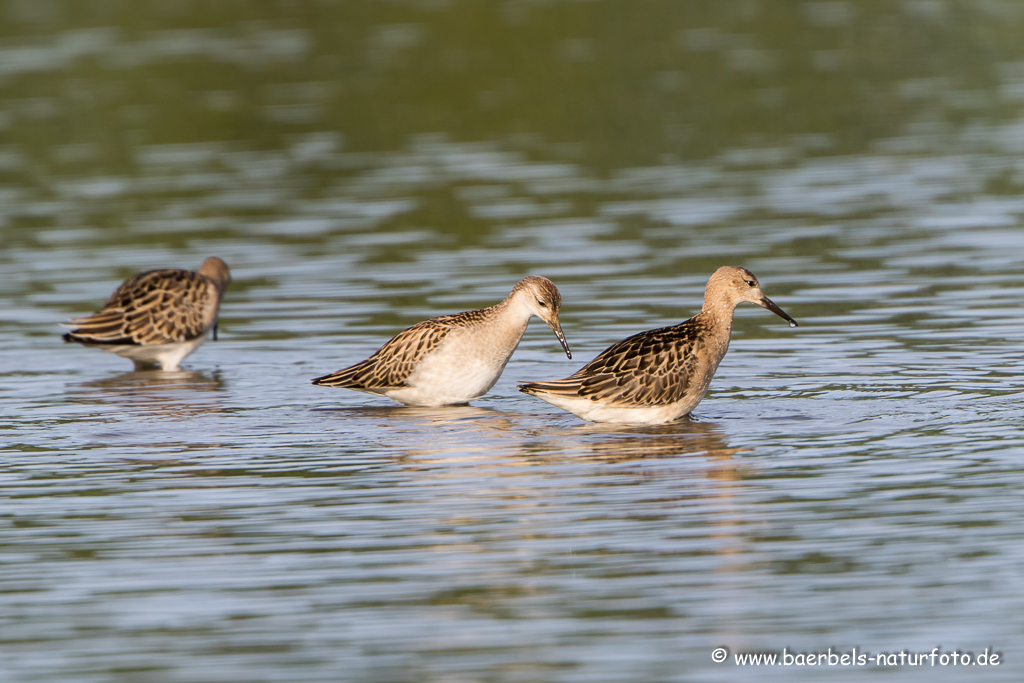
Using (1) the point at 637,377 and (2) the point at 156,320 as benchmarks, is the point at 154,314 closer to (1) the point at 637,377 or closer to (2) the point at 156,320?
(2) the point at 156,320

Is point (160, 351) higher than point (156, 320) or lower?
lower

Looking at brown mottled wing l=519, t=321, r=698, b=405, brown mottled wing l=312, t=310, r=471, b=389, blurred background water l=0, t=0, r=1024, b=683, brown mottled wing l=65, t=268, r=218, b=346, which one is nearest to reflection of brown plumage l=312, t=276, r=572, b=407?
brown mottled wing l=312, t=310, r=471, b=389

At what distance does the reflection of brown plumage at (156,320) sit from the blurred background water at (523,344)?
36 centimetres

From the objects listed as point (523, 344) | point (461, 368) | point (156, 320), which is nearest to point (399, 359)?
point (461, 368)

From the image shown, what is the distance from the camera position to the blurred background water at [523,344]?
30.9 feet

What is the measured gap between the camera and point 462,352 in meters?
15.3

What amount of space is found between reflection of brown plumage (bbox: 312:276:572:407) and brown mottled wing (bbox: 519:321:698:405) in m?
0.88

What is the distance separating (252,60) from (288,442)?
26067 millimetres

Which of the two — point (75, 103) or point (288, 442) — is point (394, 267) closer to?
point (288, 442)

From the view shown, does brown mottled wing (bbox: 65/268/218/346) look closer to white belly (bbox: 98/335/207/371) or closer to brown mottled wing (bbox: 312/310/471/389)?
white belly (bbox: 98/335/207/371)

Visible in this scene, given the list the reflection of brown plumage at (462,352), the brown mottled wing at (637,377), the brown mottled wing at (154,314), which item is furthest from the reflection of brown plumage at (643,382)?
the brown mottled wing at (154,314)

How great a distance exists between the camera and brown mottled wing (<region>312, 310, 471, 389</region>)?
15.5m

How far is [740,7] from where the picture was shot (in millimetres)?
42656

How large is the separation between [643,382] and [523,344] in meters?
4.23
